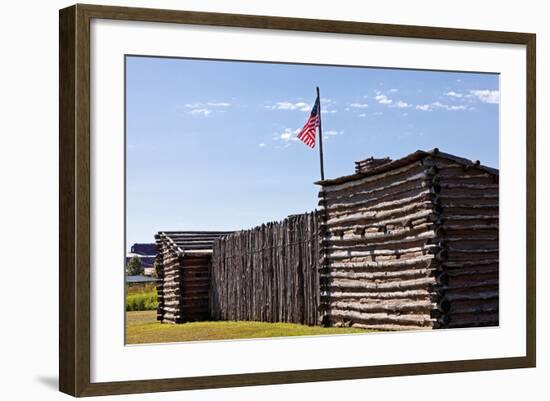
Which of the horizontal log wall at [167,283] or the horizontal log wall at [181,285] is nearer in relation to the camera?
the horizontal log wall at [167,283]

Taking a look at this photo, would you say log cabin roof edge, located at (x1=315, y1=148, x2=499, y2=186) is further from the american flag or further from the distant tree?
the distant tree

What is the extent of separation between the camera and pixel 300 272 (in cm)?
1248

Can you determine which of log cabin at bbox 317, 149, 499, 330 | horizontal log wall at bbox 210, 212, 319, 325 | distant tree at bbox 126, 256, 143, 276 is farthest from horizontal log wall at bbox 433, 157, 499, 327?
distant tree at bbox 126, 256, 143, 276

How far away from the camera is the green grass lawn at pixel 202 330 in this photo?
1002 cm

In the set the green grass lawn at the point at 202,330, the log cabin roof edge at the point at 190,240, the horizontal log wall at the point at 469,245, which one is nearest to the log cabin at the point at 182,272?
the log cabin roof edge at the point at 190,240

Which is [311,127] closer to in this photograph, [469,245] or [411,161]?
[411,161]

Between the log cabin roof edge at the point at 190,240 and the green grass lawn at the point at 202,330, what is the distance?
0.66 metres

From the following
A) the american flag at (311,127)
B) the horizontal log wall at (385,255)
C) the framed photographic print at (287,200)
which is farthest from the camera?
the horizontal log wall at (385,255)

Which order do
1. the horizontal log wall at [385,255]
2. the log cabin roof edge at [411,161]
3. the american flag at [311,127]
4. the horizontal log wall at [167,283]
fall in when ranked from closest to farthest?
the horizontal log wall at [167,283], the american flag at [311,127], the log cabin roof edge at [411,161], the horizontal log wall at [385,255]

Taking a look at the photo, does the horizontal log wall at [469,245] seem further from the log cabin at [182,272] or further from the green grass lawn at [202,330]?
the log cabin at [182,272]

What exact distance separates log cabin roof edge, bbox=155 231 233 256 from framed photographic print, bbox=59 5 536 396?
22mm

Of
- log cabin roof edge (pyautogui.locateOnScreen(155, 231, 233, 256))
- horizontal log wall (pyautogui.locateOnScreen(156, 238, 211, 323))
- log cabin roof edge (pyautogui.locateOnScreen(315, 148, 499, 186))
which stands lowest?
horizontal log wall (pyautogui.locateOnScreen(156, 238, 211, 323))

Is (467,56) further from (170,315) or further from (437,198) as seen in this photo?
(170,315)

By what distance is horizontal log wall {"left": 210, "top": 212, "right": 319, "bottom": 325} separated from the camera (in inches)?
439
